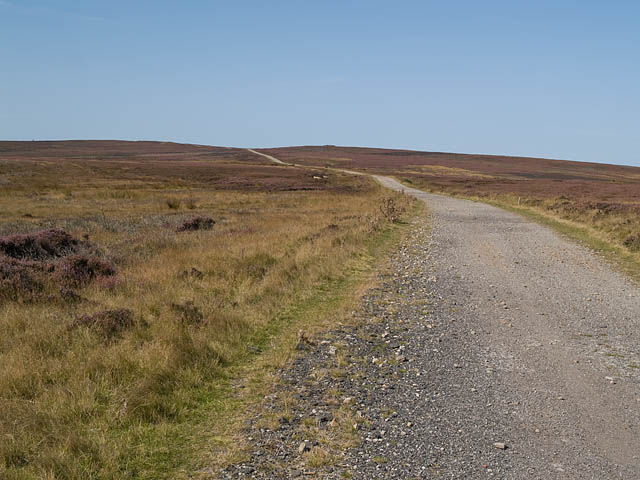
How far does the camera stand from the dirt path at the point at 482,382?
454 cm

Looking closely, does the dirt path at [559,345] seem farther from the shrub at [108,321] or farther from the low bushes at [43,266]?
the low bushes at [43,266]

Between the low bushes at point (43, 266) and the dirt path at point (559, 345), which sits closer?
the dirt path at point (559, 345)

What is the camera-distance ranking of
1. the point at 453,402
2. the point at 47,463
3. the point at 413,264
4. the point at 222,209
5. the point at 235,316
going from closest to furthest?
the point at 47,463 < the point at 453,402 < the point at 235,316 < the point at 413,264 < the point at 222,209

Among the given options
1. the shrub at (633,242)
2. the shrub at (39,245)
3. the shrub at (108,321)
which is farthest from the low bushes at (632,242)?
the shrub at (39,245)

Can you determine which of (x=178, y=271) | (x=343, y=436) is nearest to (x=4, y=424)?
(x=343, y=436)

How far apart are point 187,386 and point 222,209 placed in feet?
99.0

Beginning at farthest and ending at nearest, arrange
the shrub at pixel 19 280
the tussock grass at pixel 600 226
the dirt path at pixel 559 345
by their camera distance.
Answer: the tussock grass at pixel 600 226
the shrub at pixel 19 280
the dirt path at pixel 559 345

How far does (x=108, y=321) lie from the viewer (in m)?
8.35

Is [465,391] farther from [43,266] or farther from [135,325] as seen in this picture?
[43,266]

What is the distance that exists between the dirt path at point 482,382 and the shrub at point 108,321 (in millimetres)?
3253

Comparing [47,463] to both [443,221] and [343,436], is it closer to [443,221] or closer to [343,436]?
[343,436]

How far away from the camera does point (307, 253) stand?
50.0 feet

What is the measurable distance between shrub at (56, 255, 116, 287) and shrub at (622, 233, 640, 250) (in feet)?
51.6

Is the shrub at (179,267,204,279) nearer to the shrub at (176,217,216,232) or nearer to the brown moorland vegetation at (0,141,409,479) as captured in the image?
the brown moorland vegetation at (0,141,409,479)
